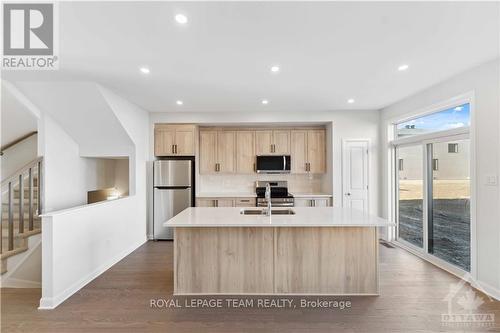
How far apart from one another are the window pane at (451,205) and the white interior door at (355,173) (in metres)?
1.30

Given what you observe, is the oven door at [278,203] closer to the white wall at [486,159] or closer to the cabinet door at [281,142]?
the cabinet door at [281,142]

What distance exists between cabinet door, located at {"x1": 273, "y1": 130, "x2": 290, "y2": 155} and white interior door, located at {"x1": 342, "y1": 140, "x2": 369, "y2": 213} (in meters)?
1.14

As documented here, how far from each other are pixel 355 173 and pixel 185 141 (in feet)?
11.4

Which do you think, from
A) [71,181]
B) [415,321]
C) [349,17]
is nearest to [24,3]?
[349,17]

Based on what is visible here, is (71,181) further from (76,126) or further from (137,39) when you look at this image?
(137,39)

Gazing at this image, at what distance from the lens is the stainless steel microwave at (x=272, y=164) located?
5.34 metres

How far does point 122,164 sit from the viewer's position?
5.84m

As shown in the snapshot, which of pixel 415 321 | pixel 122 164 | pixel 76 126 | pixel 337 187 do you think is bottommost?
pixel 415 321

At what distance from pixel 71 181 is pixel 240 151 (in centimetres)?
306

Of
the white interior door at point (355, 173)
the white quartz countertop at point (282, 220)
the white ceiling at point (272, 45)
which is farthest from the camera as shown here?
the white interior door at point (355, 173)

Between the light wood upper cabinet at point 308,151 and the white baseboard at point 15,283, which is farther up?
the light wood upper cabinet at point 308,151

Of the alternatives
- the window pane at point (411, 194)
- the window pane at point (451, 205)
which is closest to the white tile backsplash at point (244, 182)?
the window pane at point (411, 194)

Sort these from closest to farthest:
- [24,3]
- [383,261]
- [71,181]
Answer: [24,3], [383,261], [71,181]

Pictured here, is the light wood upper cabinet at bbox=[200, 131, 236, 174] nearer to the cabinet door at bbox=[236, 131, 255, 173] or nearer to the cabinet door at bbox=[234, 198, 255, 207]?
the cabinet door at bbox=[236, 131, 255, 173]
